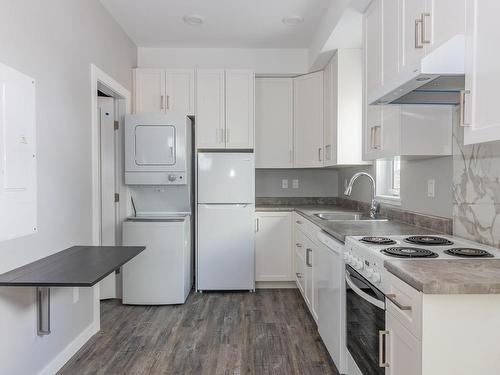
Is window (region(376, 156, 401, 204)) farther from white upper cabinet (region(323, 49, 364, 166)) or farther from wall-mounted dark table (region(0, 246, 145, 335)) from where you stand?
wall-mounted dark table (region(0, 246, 145, 335))

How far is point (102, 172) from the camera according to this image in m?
3.33

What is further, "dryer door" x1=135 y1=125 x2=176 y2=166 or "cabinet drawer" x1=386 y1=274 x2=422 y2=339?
"dryer door" x1=135 y1=125 x2=176 y2=166

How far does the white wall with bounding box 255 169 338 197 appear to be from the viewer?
13.8ft

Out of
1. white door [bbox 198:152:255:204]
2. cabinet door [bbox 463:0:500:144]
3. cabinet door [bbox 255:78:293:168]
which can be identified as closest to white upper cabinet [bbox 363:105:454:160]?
cabinet door [bbox 463:0:500:144]

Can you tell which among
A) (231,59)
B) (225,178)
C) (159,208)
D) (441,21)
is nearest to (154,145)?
(159,208)

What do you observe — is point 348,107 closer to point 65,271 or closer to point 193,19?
point 193,19

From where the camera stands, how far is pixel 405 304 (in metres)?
1.19

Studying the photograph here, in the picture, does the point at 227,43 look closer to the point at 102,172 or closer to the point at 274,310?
the point at 102,172

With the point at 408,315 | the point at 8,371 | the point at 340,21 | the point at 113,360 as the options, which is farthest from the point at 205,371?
the point at 340,21

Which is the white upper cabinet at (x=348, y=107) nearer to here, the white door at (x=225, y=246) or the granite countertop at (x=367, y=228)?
the granite countertop at (x=367, y=228)

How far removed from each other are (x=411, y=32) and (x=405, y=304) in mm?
1310

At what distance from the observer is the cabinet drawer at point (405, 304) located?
1104mm

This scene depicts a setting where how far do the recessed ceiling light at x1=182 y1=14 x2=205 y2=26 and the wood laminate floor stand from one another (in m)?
2.62

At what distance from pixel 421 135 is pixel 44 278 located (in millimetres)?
2066
